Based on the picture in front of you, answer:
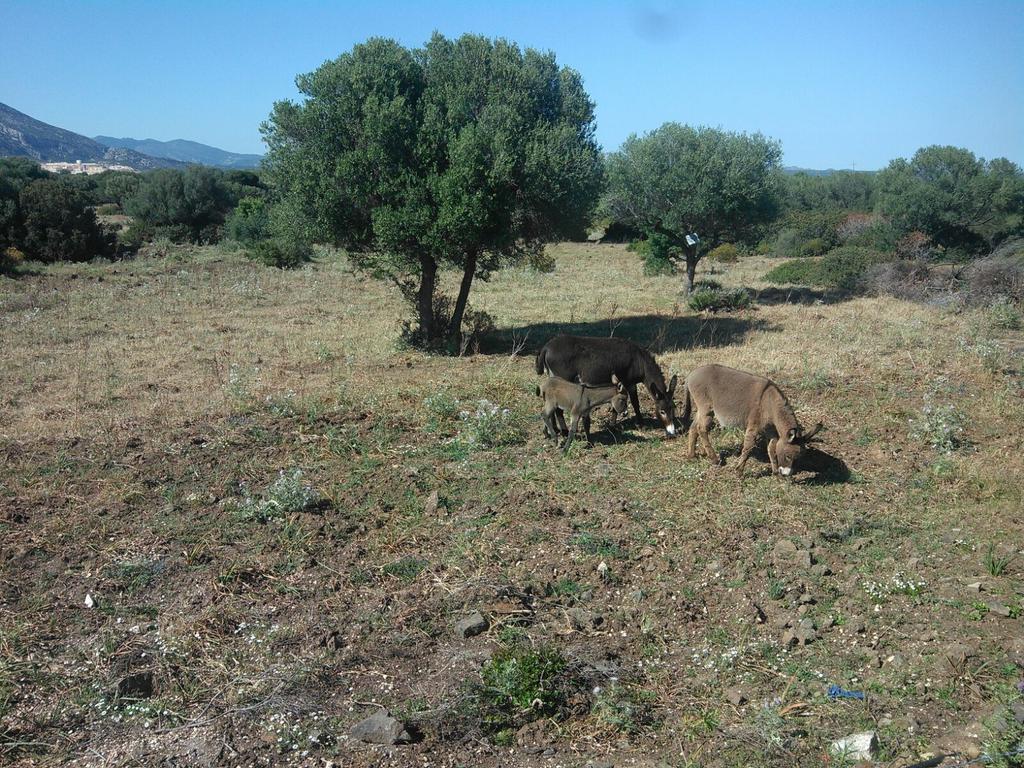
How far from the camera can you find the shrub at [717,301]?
22.6 meters

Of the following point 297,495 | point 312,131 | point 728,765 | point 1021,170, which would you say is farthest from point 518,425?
point 1021,170

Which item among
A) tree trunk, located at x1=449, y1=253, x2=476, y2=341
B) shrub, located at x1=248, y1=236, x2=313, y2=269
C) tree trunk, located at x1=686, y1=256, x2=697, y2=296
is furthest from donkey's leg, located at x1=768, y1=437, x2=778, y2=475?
shrub, located at x1=248, y1=236, x2=313, y2=269

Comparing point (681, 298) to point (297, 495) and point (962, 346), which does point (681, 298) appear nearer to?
point (962, 346)

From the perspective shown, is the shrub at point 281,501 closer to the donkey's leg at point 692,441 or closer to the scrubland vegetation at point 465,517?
the scrubland vegetation at point 465,517

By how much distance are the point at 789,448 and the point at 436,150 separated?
10.0m

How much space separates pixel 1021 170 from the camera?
39719 mm

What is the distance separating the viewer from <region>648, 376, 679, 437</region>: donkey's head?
10.8 m

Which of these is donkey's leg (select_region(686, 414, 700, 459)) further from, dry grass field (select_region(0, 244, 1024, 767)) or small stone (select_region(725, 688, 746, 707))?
small stone (select_region(725, 688, 746, 707))

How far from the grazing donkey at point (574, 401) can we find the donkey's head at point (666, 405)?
0.74 meters

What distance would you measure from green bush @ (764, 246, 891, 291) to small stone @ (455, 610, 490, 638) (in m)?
24.9

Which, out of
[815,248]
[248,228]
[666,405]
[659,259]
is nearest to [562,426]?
[666,405]

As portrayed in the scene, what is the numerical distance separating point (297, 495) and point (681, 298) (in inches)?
748

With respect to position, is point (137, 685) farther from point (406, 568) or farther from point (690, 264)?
point (690, 264)

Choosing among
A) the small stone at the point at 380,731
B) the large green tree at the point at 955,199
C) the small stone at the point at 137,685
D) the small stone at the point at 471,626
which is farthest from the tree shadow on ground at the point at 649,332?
the large green tree at the point at 955,199
